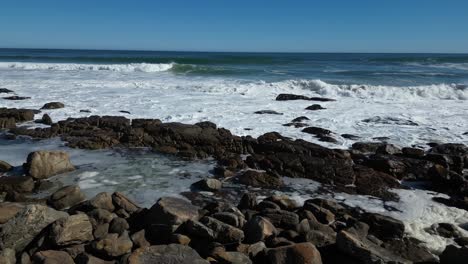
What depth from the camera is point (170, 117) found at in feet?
41.7

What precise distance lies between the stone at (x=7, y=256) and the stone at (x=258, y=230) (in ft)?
8.03

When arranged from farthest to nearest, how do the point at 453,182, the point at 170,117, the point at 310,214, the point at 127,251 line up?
the point at 170,117
the point at 453,182
the point at 310,214
the point at 127,251

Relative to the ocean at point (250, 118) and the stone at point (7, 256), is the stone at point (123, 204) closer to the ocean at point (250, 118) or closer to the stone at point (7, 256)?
the ocean at point (250, 118)

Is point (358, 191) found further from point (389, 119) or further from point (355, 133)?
point (389, 119)

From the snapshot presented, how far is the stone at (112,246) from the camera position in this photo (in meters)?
4.38

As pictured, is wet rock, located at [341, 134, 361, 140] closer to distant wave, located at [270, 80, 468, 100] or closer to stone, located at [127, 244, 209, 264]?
stone, located at [127, 244, 209, 264]

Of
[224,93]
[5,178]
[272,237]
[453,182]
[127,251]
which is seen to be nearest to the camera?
[127,251]

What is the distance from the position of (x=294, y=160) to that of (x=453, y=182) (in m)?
2.79

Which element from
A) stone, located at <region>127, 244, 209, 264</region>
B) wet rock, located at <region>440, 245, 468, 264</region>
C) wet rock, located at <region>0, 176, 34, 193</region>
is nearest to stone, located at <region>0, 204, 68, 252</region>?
stone, located at <region>127, 244, 209, 264</region>

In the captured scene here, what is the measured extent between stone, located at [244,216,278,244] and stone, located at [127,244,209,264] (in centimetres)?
84

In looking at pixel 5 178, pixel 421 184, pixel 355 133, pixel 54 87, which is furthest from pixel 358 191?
pixel 54 87

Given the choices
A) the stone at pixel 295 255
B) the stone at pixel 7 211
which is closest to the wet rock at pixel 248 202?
the stone at pixel 295 255

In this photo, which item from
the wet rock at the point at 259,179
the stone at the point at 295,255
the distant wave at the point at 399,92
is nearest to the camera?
the stone at the point at 295,255

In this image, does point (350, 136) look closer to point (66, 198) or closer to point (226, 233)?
point (226, 233)
